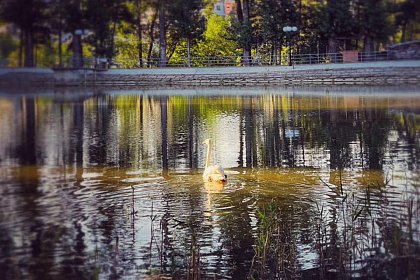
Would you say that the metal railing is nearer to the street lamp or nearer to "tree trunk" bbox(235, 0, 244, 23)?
the street lamp

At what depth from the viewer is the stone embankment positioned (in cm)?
3362

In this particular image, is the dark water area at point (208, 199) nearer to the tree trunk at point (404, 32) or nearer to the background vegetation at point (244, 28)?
the background vegetation at point (244, 28)

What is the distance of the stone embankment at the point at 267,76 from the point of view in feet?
110

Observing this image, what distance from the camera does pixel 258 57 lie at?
34.4m

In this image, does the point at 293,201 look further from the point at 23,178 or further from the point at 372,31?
the point at 372,31

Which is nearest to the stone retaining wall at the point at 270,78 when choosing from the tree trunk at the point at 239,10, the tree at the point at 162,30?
the tree at the point at 162,30

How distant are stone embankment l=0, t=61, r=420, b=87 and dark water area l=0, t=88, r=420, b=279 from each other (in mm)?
17001

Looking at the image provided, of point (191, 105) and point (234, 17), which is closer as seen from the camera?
point (191, 105)

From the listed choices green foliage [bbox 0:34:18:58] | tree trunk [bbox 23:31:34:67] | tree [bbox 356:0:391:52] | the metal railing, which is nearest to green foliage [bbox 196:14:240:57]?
the metal railing

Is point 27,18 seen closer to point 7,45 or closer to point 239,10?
point 7,45

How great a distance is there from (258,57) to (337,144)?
71.3 ft

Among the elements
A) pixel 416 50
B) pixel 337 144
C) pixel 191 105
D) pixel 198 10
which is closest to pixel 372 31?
pixel 416 50

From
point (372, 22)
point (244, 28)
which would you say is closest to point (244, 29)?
point (244, 28)

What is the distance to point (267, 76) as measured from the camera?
35250 mm
